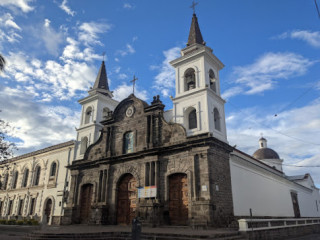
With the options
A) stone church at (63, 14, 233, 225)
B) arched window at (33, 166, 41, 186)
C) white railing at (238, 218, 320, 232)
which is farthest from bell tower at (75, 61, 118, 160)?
white railing at (238, 218, 320, 232)

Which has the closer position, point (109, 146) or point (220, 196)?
point (220, 196)

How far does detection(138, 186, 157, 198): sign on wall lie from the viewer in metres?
18.1

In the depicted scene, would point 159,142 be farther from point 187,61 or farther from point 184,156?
point 187,61

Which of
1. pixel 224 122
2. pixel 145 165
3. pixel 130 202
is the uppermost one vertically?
pixel 224 122

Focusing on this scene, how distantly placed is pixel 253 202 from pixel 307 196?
2068 cm

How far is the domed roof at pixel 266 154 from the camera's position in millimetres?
42847

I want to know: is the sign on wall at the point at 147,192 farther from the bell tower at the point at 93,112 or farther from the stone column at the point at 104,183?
the bell tower at the point at 93,112

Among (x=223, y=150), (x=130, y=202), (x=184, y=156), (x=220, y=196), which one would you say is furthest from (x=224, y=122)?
(x=130, y=202)

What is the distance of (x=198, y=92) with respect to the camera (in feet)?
63.0

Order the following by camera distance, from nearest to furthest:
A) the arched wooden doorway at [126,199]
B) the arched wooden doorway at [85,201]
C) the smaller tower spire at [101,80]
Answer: the arched wooden doorway at [126,199] < the arched wooden doorway at [85,201] < the smaller tower spire at [101,80]

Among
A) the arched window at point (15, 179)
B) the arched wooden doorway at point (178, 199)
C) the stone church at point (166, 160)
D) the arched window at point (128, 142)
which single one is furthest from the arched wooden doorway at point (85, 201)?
the arched window at point (15, 179)

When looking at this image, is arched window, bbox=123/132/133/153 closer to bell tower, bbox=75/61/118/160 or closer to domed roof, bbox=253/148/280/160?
bell tower, bbox=75/61/118/160

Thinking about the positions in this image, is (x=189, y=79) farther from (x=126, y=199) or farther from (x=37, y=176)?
(x=37, y=176)

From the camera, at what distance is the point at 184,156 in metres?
17.9
